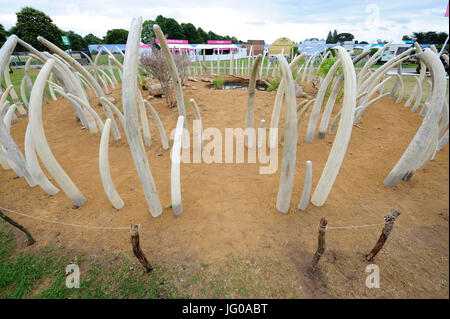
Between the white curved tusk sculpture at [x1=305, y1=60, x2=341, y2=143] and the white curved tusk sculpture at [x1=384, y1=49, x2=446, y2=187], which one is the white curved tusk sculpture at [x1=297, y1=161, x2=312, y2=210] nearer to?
the white curved tusk sculpture at [x1=384, y1=49, x2=446, y2=187]

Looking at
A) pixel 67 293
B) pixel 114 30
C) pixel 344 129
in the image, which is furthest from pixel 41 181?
pixel 114 30

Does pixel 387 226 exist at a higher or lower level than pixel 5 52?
lower

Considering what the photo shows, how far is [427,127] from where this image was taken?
8.51 feet

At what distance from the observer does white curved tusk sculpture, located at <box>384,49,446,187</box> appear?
7.90ft

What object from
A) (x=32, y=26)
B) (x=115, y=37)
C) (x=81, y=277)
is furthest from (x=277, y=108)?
(x=115, y=37)

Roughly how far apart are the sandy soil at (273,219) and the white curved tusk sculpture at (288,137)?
373 mm

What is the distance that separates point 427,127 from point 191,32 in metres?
47.9

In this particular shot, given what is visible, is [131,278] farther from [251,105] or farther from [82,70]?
[82,70]

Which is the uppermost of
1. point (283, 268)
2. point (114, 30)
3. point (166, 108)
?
point (114, 30)

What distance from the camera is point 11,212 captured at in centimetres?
278

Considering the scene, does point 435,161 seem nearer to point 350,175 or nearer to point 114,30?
point 350,175

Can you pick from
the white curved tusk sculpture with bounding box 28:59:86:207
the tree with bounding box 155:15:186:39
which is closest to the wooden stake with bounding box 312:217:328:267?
the white curved tusk sculpture with bounding box 28:59:86:207

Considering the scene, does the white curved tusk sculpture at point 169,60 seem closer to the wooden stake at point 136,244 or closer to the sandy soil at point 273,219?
the sandy soil at point 273,219

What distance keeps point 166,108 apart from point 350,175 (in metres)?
6.19
